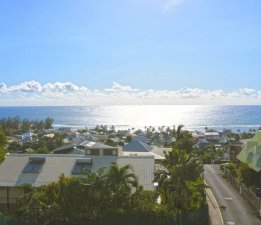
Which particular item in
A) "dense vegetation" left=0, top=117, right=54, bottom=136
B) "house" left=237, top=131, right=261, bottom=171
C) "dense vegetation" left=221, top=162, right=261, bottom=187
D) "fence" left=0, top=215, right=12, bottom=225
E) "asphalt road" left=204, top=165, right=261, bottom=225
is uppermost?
"house" left=237, top=131, right=261, bottom=171

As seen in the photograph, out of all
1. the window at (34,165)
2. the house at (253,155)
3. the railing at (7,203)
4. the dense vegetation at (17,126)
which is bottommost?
the dense vegetation at (17,126)

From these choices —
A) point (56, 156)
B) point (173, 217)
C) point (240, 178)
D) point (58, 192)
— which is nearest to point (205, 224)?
point (173, 217)

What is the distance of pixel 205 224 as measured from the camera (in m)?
27.2

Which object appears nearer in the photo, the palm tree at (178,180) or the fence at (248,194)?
the palm tree at (178,180)

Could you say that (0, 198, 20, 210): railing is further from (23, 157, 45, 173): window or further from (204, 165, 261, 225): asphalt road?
(204, 165, 261, 225): asphalt road

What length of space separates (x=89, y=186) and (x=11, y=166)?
518 inches

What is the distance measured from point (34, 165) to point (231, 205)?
18722mm

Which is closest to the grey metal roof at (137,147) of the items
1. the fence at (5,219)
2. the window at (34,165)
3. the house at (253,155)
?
the house at (253,155)

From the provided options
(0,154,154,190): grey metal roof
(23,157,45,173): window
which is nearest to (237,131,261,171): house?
(0,154,154,190): grey metal roof

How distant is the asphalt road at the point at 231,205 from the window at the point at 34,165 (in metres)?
17.1

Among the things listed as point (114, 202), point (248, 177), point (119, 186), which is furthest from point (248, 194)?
point (114, 202)

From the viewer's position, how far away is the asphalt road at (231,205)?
94.5ft

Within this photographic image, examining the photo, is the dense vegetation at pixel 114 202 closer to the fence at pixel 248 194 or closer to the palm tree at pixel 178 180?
A: the palm tree at pixel 178 180

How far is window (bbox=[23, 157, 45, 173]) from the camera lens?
3634 centimetres
